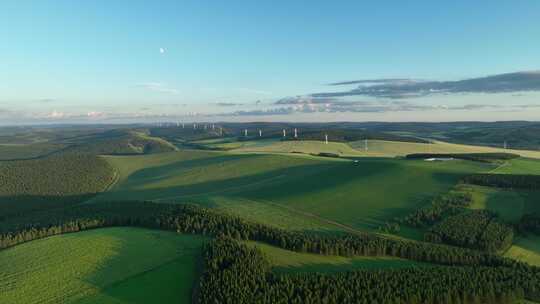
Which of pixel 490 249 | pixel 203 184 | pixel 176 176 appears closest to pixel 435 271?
pixel 490 249

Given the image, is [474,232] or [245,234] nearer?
[474,232]

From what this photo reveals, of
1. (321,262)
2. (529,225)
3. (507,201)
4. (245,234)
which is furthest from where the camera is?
(507,201)

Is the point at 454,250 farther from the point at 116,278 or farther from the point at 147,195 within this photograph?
the point at 147,195

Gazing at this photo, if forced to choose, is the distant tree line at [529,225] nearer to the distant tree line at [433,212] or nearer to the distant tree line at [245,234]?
the distant tree line at [433,212]

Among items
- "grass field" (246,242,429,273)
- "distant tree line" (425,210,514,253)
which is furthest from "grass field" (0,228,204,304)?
"distant tree line" (425,210,514,253)

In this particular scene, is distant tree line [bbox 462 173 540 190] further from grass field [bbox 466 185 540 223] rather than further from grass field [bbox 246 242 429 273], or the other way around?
grass field [bbox 246 242 429 273]

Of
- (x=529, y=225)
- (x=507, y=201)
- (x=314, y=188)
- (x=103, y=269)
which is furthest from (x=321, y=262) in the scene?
(x=314, y=188)

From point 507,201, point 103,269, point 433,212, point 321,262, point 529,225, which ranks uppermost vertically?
point 103,269

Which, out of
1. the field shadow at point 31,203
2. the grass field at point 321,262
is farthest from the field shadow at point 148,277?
the field shadow at point 31,203

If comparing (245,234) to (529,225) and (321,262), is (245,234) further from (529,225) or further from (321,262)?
(529,225)
